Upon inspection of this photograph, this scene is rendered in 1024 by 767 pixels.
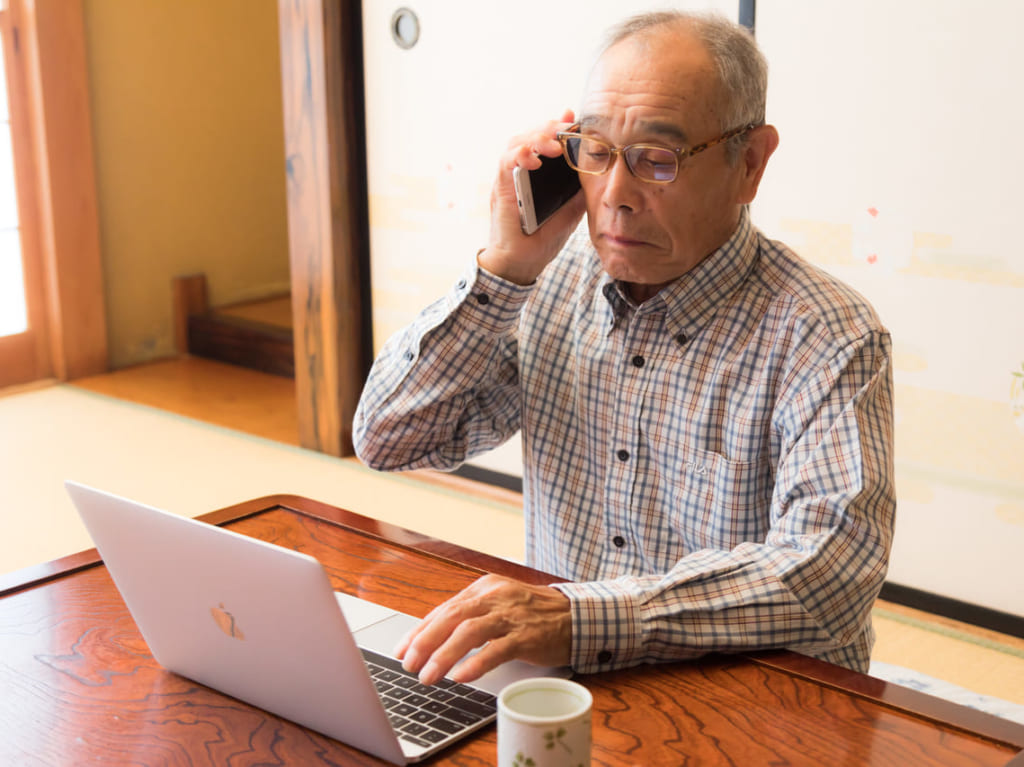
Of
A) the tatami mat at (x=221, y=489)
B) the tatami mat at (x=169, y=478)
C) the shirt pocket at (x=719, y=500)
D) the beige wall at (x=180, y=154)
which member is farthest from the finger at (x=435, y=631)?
the beige wall at (x=180, y=154)

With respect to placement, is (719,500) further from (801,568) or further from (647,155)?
(647,155)

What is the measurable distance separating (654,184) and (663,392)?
9.9 inches

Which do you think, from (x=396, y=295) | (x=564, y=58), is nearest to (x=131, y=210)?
(x=396, y=295)

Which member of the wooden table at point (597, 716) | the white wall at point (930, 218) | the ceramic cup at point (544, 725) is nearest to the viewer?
the ceramic cup at point (544, 725)

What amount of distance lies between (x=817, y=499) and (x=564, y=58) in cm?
192

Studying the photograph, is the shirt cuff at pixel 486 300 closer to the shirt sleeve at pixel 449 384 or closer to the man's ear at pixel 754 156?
the shirt sleeve at pixel 449 384

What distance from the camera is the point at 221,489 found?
325 centimetres

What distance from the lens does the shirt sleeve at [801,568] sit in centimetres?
108

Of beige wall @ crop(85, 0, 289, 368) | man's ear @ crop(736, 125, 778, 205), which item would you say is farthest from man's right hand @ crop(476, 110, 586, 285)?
beige wall @ crop(85, 0, 289, 368)

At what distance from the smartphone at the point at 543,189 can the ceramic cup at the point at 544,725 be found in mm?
721

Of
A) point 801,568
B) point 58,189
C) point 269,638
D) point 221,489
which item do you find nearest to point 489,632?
point 269,638

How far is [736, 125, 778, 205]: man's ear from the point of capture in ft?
4.66

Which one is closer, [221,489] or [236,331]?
[221,489]

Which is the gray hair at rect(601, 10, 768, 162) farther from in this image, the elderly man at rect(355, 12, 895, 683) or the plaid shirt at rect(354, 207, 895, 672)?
the plaid shirt at rect(354, 207, 895, 672)
